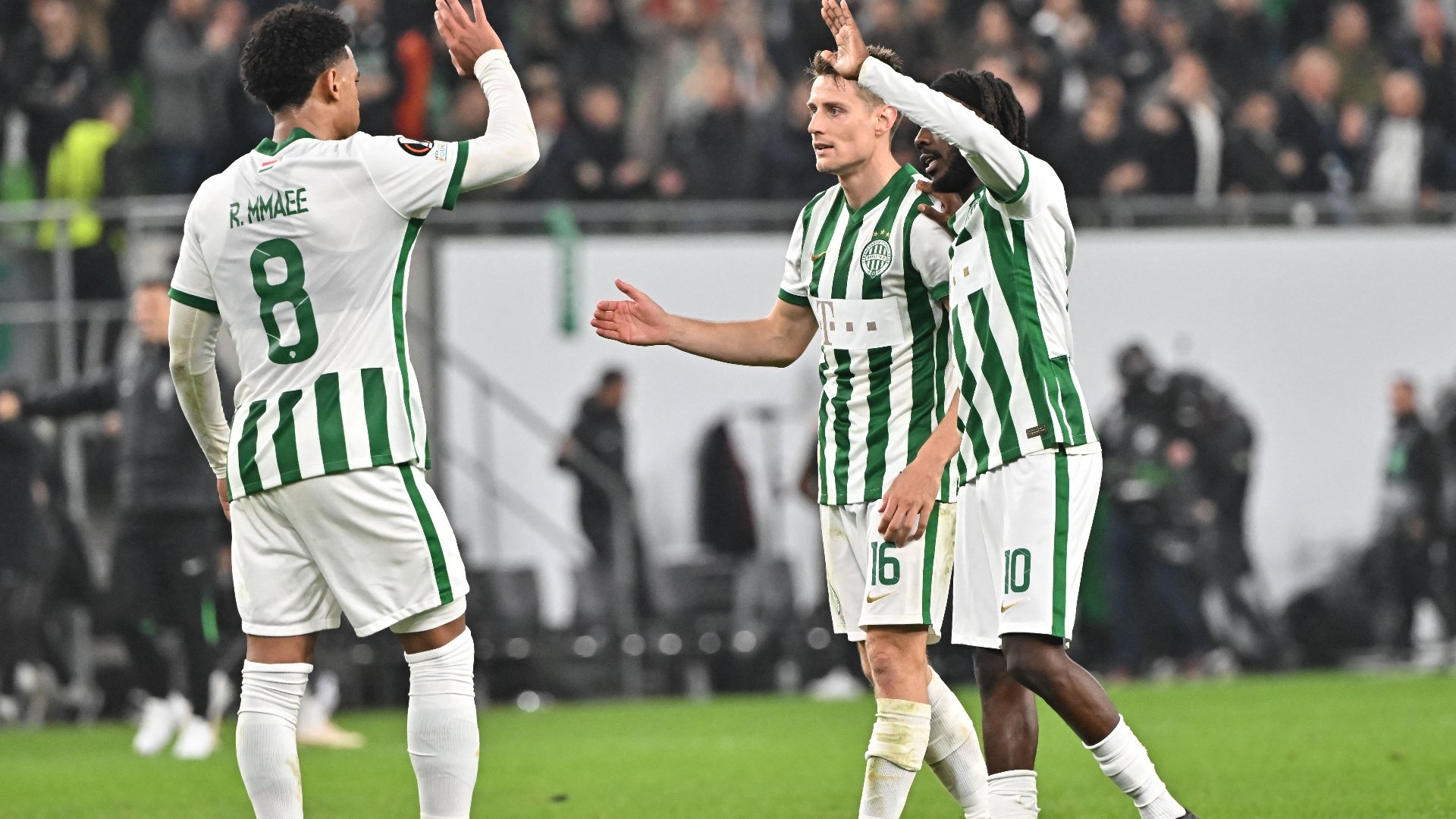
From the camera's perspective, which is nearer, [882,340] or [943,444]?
[943,444]

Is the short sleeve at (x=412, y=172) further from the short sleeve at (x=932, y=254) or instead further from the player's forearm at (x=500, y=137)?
the short sleeve at (x=932, y=254)

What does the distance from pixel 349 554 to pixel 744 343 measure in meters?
1.75

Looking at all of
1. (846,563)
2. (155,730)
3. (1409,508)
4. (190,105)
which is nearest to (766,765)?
(155,730)

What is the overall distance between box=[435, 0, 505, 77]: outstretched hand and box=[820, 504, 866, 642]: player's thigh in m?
1.82

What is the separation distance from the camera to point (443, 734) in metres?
5.73

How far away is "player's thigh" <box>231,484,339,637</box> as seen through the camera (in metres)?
5.73

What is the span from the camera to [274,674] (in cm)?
575

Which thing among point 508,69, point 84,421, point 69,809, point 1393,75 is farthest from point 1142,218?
point 508,69

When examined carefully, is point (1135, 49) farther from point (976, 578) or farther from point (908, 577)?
point (976, 578)

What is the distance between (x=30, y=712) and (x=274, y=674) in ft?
32.0

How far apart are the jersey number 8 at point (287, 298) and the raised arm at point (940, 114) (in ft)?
5.39

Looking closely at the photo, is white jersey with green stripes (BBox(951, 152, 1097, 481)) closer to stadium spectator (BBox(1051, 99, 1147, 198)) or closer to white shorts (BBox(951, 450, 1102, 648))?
white shorts (BBox(951, 450, 1102, 648))

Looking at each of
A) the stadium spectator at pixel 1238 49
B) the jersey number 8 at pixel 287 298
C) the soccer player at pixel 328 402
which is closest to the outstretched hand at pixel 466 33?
the soccer player at pixel 328 402

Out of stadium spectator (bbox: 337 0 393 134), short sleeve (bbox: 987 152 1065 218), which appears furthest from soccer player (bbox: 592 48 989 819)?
stadium spectator (bbox: 337 0 393 134)
